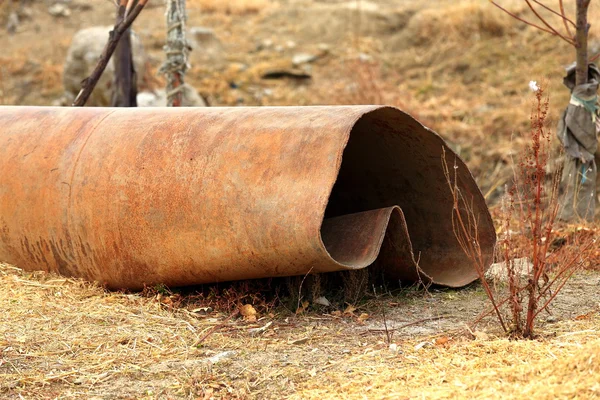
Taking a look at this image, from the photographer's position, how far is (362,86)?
10.2 metres

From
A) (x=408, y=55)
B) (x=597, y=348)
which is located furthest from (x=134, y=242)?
(x=408, y=55)

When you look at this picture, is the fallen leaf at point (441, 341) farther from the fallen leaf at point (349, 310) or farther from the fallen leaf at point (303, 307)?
the fallen leaf at point (303, 307)

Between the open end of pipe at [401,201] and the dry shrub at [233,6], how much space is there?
1077cm

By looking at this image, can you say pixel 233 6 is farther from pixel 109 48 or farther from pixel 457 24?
pixel 109 48

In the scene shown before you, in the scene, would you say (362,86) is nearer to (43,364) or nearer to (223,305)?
(223,305)

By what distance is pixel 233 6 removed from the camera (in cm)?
1541

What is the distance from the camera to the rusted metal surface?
3914 millimetres

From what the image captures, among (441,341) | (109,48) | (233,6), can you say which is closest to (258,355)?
(441,341)

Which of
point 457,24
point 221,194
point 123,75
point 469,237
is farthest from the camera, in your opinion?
point 457,24

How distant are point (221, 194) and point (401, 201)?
1.41 m

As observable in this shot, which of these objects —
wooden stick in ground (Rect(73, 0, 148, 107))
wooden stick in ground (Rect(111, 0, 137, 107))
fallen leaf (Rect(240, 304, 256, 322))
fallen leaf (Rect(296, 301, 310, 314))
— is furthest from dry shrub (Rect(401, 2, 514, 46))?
fallen leaf (Rect(240, 304, 256, 322))

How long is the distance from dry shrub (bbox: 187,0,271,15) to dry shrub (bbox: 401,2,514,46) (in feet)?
10.8

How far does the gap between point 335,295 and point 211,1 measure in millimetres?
11916

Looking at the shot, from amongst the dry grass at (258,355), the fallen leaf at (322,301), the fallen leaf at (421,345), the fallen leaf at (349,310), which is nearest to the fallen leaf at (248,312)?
the dry grass at (258,355)
